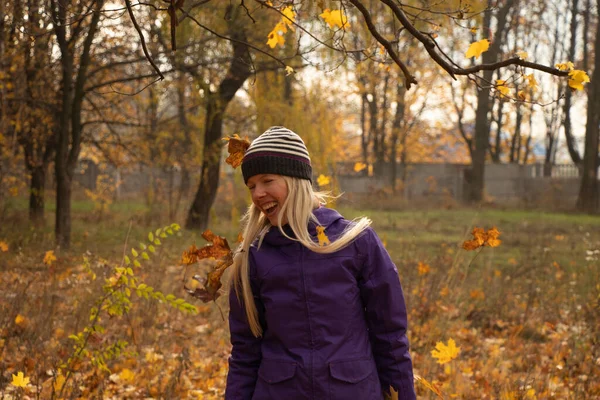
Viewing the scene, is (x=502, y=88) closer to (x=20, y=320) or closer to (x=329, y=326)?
(x=329, y=326)

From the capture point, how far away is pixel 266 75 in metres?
11.7

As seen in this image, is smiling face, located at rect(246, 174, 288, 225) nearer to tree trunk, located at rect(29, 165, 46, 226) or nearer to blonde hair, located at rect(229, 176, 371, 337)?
blonde hair, located at rect(229, 176, 371, 337)

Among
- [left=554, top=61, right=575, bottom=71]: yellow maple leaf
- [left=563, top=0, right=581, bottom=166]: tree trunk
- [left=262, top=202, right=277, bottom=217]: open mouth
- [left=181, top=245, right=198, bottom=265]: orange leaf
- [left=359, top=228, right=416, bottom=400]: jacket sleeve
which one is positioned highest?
[left=563, top=0, right=581, bottom=166]: tree trunk

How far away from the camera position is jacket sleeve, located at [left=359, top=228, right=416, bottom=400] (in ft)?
7.61

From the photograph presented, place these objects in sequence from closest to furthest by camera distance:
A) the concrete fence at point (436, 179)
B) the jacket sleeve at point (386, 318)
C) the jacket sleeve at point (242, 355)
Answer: the jacket sleeve at point (386, 318), the jacket sleeve at point (242, 355), the concrete fence at point (436, 179)

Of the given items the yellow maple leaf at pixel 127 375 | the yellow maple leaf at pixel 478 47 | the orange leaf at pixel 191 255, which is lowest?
the yellow maple leaf at pixel 127 375

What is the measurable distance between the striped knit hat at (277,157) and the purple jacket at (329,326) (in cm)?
20

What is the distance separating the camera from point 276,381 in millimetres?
2277

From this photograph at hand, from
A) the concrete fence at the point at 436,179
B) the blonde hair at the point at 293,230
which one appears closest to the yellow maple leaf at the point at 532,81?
the blonde hair at the point at 293,230

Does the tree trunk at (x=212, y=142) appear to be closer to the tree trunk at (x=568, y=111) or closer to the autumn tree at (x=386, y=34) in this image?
the autumn tree at (x=386, y=34)

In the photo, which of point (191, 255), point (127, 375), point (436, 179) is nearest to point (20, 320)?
point (127, 375)

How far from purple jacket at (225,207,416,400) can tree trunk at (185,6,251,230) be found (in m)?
8.97

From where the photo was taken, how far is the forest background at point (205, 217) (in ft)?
11.7

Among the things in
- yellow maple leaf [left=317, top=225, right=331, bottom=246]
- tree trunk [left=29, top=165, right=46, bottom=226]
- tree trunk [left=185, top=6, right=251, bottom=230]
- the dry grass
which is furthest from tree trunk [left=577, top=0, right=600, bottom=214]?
yellow maple leaf [left=317, top=225, right=331, bottom=246]
